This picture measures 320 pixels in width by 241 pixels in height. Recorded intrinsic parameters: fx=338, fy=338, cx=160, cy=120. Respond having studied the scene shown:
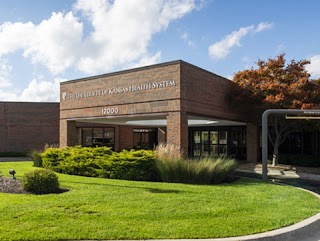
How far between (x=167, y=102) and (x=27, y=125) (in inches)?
811

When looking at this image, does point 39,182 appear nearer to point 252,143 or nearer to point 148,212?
point 148,212

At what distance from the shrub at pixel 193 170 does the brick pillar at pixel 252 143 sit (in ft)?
32.7

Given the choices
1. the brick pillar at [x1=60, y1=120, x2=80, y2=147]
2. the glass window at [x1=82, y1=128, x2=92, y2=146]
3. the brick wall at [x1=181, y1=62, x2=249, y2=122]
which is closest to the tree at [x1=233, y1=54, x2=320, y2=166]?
the brick wall at [x1=181, y1=62, x2=249, y2=122]

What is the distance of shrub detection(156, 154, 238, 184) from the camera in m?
11.8

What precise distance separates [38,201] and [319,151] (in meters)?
19.3

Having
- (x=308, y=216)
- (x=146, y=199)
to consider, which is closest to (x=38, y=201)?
(x=146, y=199)

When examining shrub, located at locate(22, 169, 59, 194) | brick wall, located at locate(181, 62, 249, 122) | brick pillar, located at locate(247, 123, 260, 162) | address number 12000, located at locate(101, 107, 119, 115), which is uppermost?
brick wall, located at locate(181, 62, 249, 122)

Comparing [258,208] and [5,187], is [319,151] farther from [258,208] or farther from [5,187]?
[5,187]

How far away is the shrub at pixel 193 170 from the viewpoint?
38.7 feet

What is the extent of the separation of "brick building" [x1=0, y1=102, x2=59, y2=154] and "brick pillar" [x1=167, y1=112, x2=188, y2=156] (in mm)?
19491

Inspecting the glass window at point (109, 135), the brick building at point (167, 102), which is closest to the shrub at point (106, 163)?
the brick building at point (167, 102)

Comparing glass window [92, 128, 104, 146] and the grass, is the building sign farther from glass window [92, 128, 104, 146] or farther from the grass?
glass window [92, 128, 104, 146]

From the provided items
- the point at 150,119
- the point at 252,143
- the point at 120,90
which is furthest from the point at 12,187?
the point at 252,143

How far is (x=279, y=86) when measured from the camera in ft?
58.5
